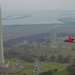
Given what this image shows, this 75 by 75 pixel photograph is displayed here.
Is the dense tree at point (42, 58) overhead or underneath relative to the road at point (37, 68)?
underneath

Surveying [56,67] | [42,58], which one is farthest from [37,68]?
[42,58]

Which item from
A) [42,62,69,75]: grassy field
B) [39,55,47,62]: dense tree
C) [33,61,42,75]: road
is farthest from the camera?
[39,55,47,62]: dense tree

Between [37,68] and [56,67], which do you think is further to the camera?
[56,67]

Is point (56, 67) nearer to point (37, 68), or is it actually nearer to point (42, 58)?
point (37, 68)

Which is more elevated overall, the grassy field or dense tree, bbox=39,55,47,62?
the grassy field

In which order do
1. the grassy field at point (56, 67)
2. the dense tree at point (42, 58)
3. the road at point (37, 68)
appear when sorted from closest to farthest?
1. the grassy field at point (56, 67)
2. the road at point (37, 68)
3. the dense tree at point (42, 58)

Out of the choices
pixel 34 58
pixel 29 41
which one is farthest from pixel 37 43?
pixel 34 58

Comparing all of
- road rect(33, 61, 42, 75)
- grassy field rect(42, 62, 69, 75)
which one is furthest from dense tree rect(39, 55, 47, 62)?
grassy field rect(42, 62, 69, 75)

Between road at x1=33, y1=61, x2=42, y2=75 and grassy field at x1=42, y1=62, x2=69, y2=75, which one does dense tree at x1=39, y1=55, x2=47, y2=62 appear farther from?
grassy field at x1=42, y1=62, x2=69, y2=75

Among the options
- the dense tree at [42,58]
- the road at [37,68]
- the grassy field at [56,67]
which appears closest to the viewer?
the grassy field at [56,67]

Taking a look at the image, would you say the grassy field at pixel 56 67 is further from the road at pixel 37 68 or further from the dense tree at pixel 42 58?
the dense tree at pixel 42 58

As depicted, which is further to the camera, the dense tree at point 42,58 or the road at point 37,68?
the dense tree at point 42,58

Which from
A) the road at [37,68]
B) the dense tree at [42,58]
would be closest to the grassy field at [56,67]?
the road at [37,68]
